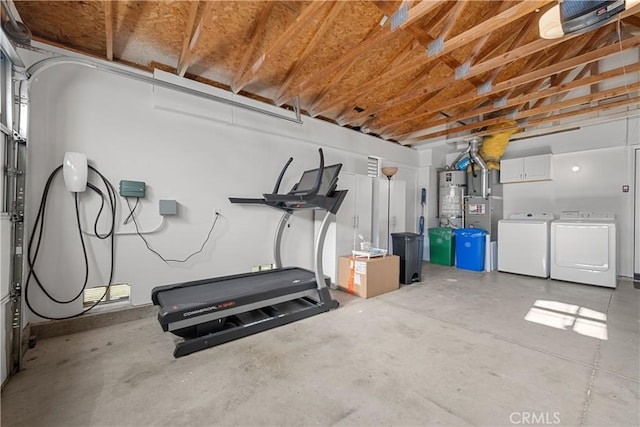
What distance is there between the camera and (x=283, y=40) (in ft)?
8.40

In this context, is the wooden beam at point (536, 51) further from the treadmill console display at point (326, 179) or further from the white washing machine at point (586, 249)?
the white washing machine at point (586, 249)

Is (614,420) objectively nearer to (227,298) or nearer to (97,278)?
(227,298)

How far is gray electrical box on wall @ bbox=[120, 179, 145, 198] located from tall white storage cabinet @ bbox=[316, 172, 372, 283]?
2.46 m

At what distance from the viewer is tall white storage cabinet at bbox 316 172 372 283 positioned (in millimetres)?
4125

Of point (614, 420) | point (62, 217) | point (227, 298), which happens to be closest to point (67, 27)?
point (62, 217)

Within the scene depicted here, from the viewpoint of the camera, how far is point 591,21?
5.70 ft

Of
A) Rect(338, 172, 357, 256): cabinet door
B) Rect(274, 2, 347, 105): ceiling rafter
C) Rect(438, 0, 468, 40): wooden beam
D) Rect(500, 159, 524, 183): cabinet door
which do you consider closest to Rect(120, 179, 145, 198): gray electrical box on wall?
Rect(274, 2, 347, 105): ceiling rafter

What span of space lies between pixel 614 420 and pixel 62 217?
4.49m

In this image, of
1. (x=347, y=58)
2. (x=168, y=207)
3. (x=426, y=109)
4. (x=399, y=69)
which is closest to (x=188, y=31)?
(x=347, y=58)

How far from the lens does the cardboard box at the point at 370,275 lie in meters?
3.72

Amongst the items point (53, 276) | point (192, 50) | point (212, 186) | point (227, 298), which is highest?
point (192, 50)

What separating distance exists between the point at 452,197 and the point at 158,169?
19.6 feet

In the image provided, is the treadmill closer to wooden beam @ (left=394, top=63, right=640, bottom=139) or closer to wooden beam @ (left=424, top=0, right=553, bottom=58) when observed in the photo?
wooden beam @ (left=424, top=0, right=553, bottom=58)

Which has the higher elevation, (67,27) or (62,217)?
(67,27)
